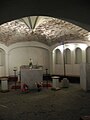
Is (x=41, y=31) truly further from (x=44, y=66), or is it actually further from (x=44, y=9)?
(x=44, y=9)

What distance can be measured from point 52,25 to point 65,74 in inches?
208

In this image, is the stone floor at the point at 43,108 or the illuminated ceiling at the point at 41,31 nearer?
the stone floor at the point at 43,108

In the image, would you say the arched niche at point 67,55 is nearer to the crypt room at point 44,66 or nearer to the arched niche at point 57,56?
the crypt room at point 44,66

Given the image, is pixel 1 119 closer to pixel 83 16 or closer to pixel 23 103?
pixel 23 103

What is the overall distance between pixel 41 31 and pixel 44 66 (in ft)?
15.4

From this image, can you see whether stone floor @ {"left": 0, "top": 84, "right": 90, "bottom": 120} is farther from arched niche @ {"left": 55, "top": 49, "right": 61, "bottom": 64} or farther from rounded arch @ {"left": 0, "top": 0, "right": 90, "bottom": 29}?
arched niche @ {"left": 55, "top": 49, "right": 61, "bottom": 64}

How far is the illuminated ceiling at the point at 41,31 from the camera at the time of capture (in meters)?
10.9

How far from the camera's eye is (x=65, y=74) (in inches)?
604

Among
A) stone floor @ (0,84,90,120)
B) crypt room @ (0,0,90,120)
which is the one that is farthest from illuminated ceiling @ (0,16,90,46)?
stone floor @ (0,84,90,120)

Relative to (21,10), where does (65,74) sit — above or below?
below

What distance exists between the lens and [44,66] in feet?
55.4

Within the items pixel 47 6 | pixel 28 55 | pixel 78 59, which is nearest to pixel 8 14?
pixel 47 6

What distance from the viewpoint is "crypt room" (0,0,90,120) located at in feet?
20.7

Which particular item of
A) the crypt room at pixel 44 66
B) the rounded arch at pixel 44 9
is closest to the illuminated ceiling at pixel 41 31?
the crypt room at pixel 44 66
